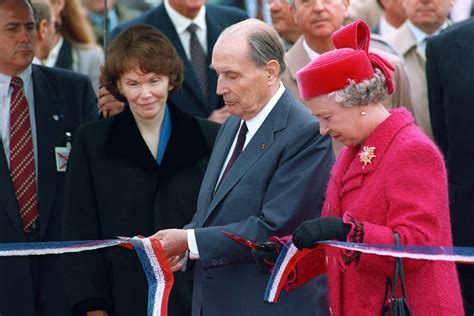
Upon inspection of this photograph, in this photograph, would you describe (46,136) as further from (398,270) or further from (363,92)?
(398,270)

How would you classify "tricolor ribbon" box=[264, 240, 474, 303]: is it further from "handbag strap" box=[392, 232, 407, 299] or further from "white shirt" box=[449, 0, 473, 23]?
"white shirt" box=[449, 0, 473, 23]

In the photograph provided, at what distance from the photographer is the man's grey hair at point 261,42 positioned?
5223 millimetres

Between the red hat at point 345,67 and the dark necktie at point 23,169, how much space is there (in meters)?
2.17

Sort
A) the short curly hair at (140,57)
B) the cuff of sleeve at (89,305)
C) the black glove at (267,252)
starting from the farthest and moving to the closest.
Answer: the short curly hair at (140,57) → the cuff of sleeve at (89,305) → the black glove at (267,252)

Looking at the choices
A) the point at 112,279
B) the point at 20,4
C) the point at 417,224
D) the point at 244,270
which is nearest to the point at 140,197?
the point at 112,279

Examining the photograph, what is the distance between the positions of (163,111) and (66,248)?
1.09 meters

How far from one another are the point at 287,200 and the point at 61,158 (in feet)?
6.33

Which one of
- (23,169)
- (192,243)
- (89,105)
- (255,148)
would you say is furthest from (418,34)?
(192,243)

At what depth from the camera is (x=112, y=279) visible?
5.98 metres

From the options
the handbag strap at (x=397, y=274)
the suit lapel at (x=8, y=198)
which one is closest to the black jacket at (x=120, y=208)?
the suit lapel at (x=8, y=198)

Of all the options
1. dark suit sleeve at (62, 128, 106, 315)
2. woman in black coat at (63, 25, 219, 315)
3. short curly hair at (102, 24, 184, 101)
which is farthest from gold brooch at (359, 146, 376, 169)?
dark suit sleeve at (62, 128, 106, 315)

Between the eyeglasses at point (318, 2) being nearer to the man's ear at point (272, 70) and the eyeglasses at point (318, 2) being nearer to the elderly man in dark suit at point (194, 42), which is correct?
the elderly man in dark suit at point (194, 42)

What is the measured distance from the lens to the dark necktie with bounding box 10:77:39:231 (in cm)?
643

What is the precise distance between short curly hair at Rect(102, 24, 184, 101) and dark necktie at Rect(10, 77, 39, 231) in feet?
2.12
